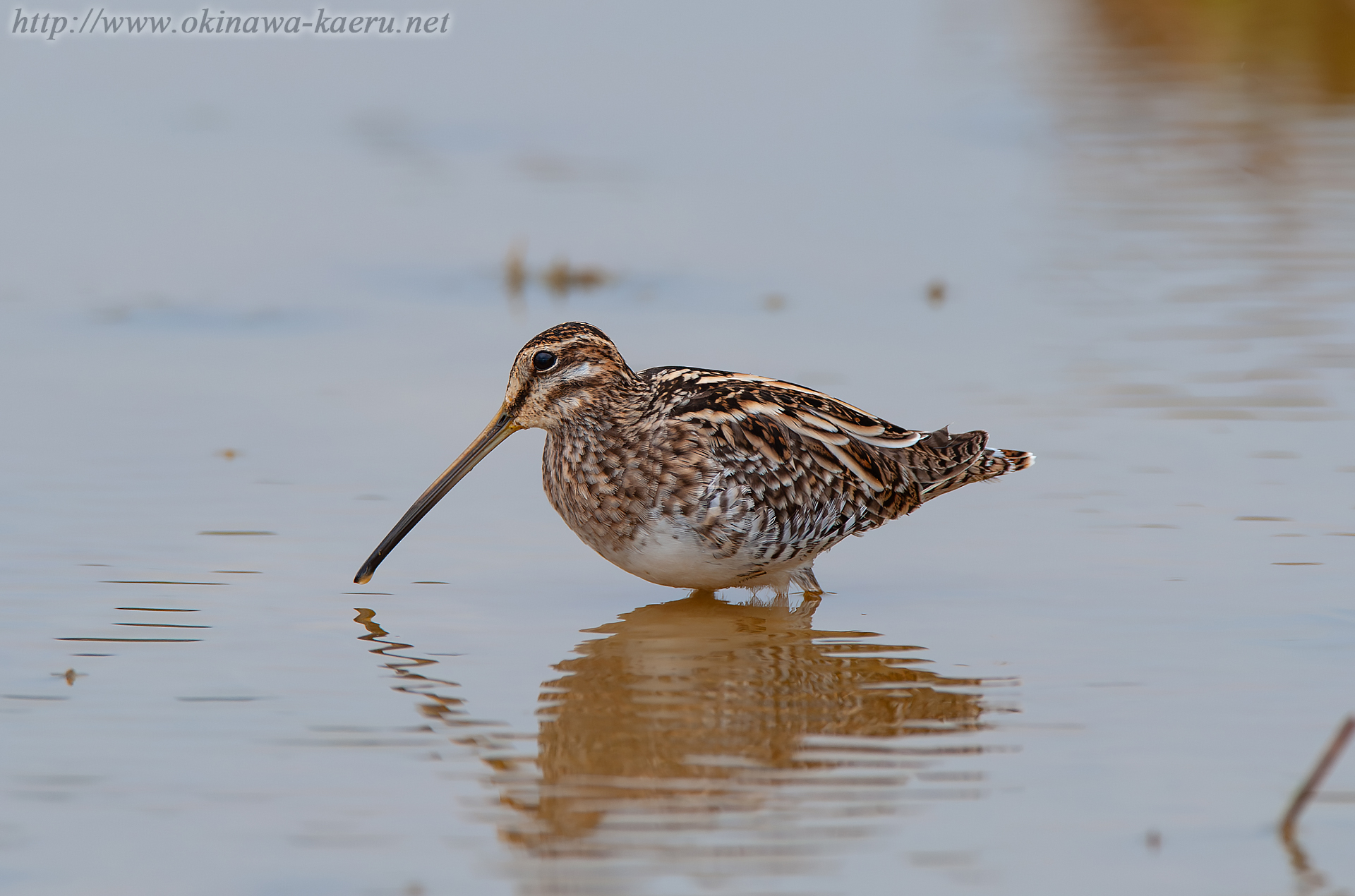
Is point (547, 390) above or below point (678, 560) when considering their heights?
above

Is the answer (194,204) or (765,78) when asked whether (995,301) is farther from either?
(765,78)

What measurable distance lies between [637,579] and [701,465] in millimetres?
1100

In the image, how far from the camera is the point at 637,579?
911 centimetres

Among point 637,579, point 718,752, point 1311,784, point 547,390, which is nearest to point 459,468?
point 547,390

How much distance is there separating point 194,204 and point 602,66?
8097 mm

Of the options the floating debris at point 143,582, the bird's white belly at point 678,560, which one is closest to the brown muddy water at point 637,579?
the floating debris at point 143,582

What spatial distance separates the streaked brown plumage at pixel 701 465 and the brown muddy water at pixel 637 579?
31 centimetres

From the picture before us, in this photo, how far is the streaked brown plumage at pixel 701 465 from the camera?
817 cm

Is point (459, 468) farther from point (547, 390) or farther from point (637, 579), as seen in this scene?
point (637, 579)

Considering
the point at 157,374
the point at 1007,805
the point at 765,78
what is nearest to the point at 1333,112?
the point at 765,78

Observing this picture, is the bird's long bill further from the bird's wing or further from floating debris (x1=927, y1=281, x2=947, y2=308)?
floating debris (x1=927, y1=281, x2=947, y2=308)

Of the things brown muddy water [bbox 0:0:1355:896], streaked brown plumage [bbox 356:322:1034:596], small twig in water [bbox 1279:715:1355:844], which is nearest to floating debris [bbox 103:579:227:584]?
brown muddy water [bbox 0:0:1355:896]

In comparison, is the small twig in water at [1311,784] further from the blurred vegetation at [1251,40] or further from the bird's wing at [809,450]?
the blurred vegetation at [1251,40]

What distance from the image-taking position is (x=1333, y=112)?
19.3 meters
